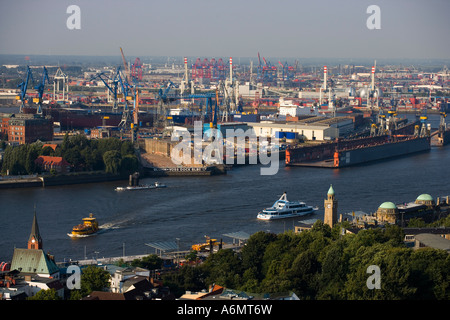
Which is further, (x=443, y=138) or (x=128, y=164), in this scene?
(x=443, y=138)

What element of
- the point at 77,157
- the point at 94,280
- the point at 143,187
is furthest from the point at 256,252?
the point at 77,157

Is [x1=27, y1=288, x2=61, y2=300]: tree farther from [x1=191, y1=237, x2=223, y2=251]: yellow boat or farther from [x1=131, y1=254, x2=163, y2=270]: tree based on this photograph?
[x1=191, y1=237, x2=223, y2=251]: yellow boat

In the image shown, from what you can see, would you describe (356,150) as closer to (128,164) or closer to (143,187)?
(128,164)

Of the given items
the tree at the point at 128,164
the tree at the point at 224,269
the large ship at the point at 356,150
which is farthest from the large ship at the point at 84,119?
the tree at the point at 224,269

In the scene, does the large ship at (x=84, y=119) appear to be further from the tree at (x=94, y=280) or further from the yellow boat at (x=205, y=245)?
the tree at (x=94, y=280)

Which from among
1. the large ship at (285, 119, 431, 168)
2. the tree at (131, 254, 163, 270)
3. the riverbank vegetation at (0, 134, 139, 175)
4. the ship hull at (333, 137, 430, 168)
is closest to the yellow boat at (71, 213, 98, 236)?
the tree at (131, 254, 163, 270)
